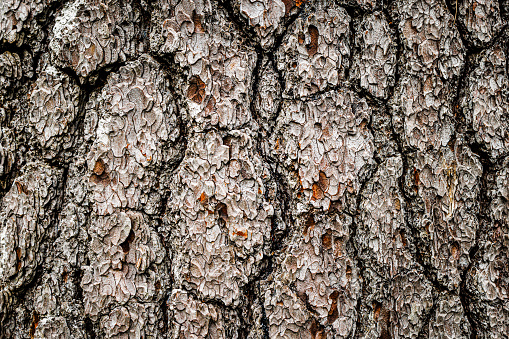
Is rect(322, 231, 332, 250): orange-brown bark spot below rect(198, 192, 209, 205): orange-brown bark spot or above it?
below

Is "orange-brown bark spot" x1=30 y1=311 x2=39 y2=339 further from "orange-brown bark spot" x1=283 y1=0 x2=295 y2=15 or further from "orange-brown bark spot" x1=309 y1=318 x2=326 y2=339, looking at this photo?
"orange-brown bark spot" x1=283 y1=0 x2=295 y2=15

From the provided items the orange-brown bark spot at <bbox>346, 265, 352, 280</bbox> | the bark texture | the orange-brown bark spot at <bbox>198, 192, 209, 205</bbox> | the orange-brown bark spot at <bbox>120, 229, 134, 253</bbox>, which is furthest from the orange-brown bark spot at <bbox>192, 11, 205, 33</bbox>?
the orange-brown bark spot at <bbox>346, 265, 352, 280</bbox>

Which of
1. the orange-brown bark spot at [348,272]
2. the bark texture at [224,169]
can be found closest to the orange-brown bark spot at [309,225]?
the bark texture at [224,169]

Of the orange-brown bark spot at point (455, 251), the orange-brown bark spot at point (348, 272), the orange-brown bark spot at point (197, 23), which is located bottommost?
the orange-brown bark spot at point (348, 272)

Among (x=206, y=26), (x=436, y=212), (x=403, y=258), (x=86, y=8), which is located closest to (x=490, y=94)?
(x=436, y=212)

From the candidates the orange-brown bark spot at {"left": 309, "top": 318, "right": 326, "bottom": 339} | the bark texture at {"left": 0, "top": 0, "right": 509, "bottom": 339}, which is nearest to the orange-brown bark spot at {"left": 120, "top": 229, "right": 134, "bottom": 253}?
the bark texture at {"left": 0, "top": 0, "right": 509, "bottom": 339}

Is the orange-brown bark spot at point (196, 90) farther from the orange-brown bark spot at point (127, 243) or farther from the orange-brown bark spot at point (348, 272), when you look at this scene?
the orange-brown bark spot at point (348, 272)

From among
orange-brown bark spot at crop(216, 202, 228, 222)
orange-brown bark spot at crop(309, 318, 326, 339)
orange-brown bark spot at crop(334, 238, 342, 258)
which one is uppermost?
orange-brown bark spot at crop(216, 202, 228, 222)

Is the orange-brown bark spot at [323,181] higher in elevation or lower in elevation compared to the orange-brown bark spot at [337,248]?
higher

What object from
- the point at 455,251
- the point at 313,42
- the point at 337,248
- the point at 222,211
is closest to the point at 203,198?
the point at 222,211
